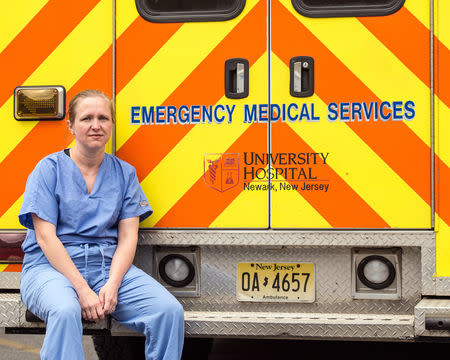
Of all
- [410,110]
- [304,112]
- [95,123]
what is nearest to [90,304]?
[95,123]

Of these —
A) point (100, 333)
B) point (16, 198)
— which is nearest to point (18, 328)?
point (100, 333)

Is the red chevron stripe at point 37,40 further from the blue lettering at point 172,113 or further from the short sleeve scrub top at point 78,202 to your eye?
the blue lettering at point 172,113

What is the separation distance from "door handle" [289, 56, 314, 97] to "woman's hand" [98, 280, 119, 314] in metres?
1.17

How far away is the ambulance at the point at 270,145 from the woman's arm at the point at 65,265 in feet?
0.54

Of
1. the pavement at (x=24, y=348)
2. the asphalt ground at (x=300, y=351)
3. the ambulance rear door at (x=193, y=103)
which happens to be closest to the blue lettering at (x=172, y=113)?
the ambulance rear door at (x=193, y=103)

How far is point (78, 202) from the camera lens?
3285mm

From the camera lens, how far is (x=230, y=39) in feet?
11.1

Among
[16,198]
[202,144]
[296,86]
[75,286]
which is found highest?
[296,86]

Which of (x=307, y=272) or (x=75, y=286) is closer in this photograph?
(x=75, y=286)

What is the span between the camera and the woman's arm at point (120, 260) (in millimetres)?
3182

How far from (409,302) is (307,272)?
0.47m

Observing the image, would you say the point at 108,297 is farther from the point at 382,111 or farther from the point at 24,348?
the point at 24,348

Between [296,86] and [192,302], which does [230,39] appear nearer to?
[296,86]

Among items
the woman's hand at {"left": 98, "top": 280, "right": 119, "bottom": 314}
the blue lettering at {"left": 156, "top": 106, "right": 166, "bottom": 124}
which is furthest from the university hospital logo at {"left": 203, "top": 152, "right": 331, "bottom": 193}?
the woman's hand at {"left": 98, "top": 280, "right": 119, "bottom": 314}
